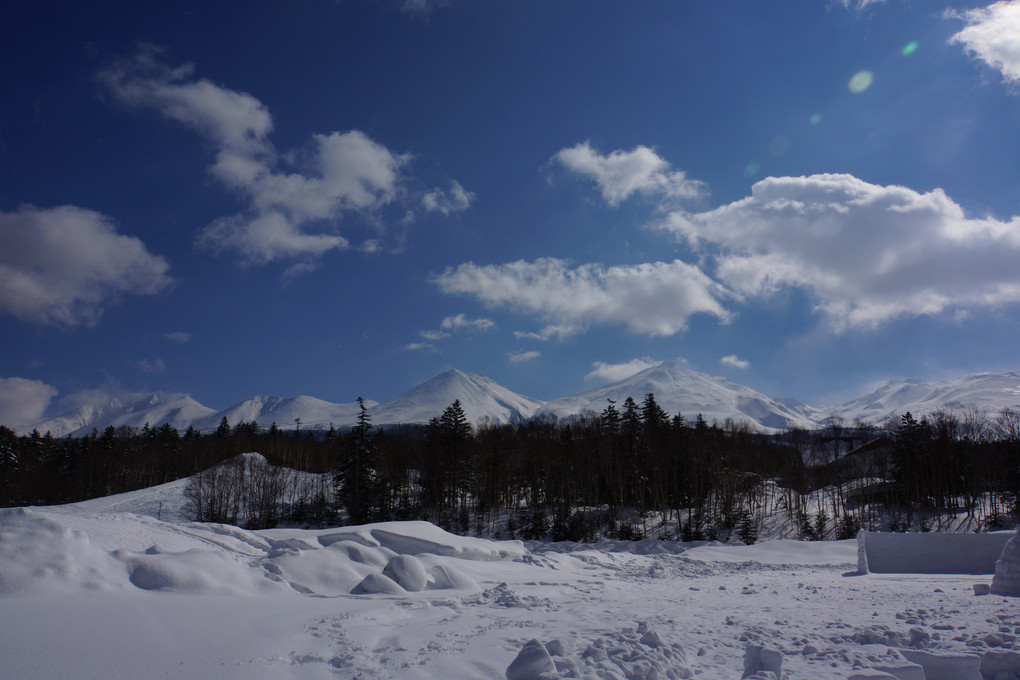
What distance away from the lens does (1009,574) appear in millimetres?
13141

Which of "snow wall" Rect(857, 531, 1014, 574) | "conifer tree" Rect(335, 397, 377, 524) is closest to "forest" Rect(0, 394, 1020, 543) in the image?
"conifer tree" Rect(335, 397, 377, 524)

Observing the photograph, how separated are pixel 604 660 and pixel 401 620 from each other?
13.4 feet

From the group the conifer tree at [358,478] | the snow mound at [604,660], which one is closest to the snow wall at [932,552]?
the snow mound at [604,660]

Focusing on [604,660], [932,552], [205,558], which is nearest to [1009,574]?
[932,552]

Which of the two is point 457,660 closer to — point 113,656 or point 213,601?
point 113,656

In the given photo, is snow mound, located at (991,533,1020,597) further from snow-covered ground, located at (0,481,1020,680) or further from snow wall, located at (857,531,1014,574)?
snow wall, located at (857,531,1014,574)

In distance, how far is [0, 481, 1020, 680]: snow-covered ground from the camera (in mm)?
6660

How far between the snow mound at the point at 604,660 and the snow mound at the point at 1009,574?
10.8 meters

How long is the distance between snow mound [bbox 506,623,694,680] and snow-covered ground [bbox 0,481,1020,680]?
3 centimetres

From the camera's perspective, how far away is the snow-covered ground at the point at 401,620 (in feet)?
21.9

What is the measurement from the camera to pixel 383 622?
917 centimetres

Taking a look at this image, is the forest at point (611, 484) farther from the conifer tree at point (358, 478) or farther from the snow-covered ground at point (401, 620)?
the snow-covered ground at point (401, 620)

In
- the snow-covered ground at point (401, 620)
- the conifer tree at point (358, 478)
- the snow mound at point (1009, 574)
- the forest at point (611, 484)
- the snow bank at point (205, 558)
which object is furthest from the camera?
the conifer tree at point (358, 478)

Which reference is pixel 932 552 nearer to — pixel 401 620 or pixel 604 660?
pixel 604 660
